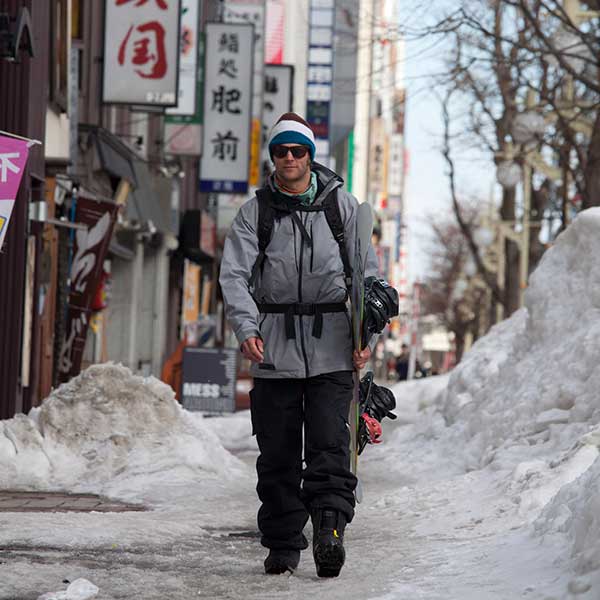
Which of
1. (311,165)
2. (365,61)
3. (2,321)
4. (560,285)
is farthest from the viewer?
(365,61)

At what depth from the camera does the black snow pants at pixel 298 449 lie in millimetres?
6363

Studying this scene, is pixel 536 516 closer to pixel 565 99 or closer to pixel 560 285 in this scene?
pixel 560 285

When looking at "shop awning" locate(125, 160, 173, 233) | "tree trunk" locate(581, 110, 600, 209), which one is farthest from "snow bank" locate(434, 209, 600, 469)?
"shop awning" locate(125, 160, 173, 233)

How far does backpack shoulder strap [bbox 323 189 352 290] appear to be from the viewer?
21.2ft

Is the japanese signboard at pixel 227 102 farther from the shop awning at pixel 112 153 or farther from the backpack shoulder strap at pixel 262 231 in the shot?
the backpack shoulder strap at pixel 262 231

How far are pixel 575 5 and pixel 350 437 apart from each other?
15371mm

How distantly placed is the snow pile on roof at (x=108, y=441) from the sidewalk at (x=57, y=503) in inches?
17.3

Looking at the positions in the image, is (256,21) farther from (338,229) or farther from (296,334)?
(296,334)

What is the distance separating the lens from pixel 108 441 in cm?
1072

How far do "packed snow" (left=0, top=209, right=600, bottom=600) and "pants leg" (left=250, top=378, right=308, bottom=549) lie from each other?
0.20 meters

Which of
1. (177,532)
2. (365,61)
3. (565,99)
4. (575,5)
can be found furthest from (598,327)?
(365,61)

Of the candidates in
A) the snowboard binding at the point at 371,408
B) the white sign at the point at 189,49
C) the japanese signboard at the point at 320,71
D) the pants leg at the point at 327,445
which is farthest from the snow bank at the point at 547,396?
the japanese signboard at the point at 320,71

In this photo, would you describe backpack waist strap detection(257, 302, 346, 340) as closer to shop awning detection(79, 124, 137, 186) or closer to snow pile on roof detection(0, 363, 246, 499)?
snow pile on roof detection(0, 363, 246, 499)

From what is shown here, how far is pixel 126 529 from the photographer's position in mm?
7594
